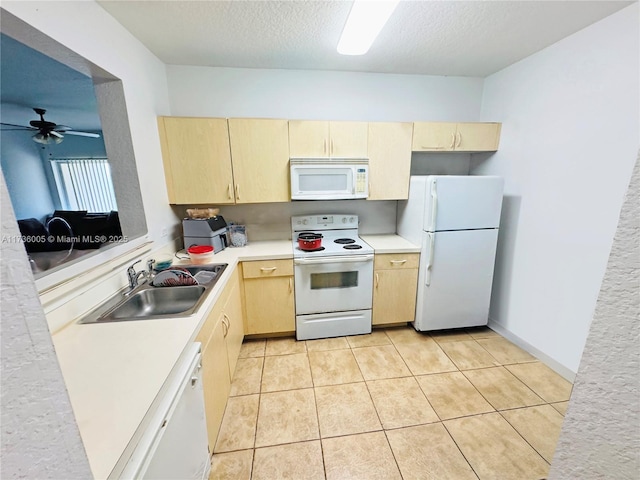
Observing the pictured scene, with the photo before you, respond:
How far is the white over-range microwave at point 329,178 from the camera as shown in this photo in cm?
232

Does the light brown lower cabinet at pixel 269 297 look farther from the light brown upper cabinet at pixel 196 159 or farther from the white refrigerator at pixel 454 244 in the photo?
the white refrigerator at pixel 454 244

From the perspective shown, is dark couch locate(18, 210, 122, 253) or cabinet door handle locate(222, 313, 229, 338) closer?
dark couch locate(18, 210, 122, 253)

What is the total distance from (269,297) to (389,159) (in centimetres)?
166

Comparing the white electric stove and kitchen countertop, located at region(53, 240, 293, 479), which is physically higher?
kitchen countertop, located at region(53, 240, 293, 479)

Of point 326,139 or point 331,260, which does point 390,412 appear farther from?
point 326,139

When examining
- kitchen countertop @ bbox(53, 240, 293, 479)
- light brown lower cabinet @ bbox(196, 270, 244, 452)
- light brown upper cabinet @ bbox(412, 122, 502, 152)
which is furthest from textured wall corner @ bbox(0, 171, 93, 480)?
light brown upper cabinet @ bbox(412, 122, 502, 152)

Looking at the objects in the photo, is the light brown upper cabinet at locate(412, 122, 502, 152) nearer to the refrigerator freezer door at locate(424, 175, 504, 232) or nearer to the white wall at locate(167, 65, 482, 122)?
the white wall at locate(167, 65, 482, 122)

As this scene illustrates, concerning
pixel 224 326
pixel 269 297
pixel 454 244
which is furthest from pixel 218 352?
pixel 454 244

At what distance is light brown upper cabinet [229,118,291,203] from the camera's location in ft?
7.30

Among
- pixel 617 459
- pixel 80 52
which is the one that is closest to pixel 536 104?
pixel 617 459

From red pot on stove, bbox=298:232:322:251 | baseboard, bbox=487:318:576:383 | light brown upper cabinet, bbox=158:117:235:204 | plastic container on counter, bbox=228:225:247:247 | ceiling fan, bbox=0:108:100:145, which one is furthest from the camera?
plastic container on counter, bbox=228:225:247:247

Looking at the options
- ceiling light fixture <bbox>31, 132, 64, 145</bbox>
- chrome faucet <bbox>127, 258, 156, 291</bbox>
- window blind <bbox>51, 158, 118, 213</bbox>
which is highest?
ceiling light fixture <bbox>31, 132, 64, 145</bbox>

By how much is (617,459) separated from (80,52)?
2.36 m

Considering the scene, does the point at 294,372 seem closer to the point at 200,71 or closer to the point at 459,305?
the point at 459,305
